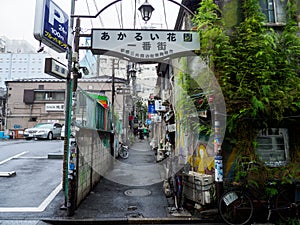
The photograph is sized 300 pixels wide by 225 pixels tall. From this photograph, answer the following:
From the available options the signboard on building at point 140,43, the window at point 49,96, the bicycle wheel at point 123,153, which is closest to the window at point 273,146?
the signboard on building at point 140,43

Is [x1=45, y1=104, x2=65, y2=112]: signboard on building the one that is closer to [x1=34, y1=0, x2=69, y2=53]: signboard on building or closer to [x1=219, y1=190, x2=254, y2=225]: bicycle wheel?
[x1=34, y1=0, x2=69, y2=53]: signboard on building

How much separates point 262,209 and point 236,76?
386 centimetres

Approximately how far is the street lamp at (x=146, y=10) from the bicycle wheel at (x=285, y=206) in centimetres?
652

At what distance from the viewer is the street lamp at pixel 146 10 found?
6.75 metres

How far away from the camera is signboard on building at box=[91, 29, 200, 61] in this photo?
626 centimetres

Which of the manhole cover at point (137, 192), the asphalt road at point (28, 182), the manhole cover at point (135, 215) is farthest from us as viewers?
the manhole cover at point (137, 192)

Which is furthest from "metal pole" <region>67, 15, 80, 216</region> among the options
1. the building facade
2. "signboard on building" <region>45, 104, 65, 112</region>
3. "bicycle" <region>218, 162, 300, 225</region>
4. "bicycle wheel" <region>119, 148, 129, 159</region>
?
"signboard on building" <region>45, 104, 65, 112</region>

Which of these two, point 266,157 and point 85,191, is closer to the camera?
point 266,157

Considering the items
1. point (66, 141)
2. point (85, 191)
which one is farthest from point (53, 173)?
point (66, 141)

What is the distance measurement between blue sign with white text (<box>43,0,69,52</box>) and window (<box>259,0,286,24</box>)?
6707 millimetres

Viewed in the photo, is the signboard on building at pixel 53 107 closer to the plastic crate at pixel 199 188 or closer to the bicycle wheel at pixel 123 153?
the bicycle wheel at pixel 123 153

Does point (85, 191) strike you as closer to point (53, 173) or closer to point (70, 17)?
point (53, 173)

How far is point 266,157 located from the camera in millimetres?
6797

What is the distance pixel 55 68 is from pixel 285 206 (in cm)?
724
